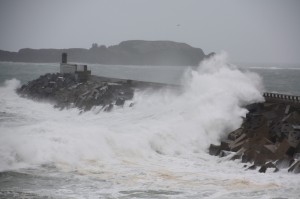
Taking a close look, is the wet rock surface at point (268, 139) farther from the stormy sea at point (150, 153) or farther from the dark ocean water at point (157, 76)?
the dark ocean water at point (157, 76)

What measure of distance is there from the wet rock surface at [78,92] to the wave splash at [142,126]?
→ 103 cm

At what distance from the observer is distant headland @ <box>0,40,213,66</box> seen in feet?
586

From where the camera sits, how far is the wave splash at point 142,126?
14.5 metres

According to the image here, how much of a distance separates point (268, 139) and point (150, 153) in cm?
465

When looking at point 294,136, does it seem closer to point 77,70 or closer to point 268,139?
point 268,139

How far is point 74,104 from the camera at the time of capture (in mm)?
30281

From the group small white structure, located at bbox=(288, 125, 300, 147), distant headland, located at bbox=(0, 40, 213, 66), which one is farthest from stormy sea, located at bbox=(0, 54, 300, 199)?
distant headland, located at bbox=(0, 40, 213, 66)

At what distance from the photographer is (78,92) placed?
32.5 metres

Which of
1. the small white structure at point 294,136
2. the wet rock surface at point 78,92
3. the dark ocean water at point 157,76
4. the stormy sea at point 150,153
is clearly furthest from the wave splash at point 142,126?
the dark ocean water at point 157,76

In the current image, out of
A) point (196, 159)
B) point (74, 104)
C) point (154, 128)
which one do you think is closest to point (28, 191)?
point (196, 159)

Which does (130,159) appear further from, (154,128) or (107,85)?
(107,85)

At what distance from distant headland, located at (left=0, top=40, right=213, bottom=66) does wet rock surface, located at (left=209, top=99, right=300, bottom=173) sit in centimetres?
15808

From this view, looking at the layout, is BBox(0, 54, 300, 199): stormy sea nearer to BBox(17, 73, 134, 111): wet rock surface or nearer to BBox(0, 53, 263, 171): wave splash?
BBox(0, 53, 263, 171): wave splash

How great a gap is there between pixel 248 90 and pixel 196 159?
25.9 feet
